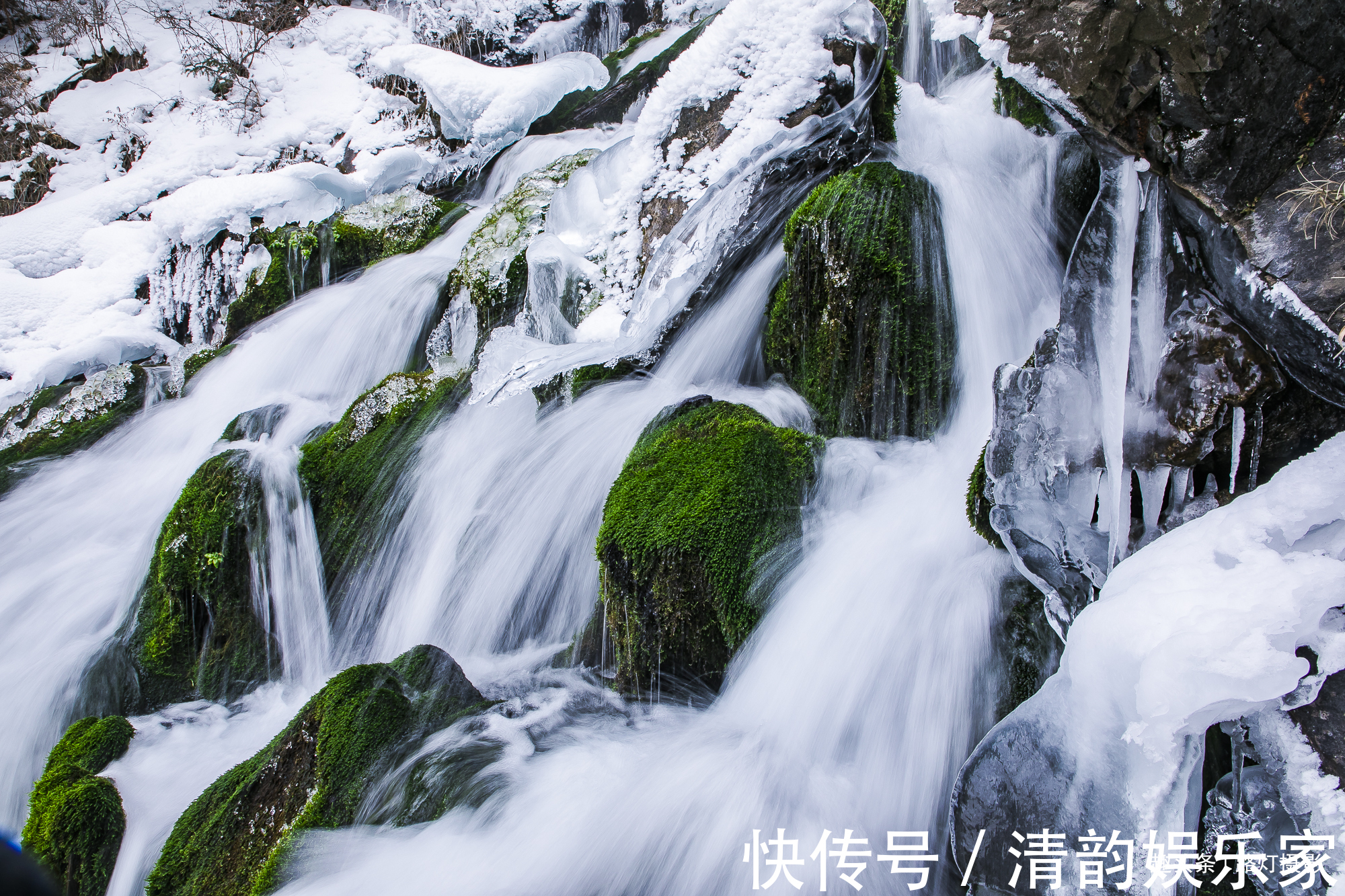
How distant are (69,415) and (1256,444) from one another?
825 cm

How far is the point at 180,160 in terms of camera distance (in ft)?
31.4

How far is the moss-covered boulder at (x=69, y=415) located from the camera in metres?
6.32

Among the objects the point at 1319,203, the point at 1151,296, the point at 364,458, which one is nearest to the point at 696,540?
the point at 1151,296

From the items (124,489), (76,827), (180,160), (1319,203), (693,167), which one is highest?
(180,160)

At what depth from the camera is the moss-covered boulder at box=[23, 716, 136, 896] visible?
3035 millimetres

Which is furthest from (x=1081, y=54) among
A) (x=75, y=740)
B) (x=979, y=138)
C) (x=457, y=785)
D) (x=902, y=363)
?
(x=75, y=740)

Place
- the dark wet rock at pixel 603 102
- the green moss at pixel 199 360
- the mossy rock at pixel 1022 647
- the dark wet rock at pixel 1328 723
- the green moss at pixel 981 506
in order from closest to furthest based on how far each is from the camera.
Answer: the dark wet rock at pixel 1328 723
the mossy rock at pixel 1022 647
the green moss at pixel 981 506
the green moss at pixel 199 360
the dark wet rock at pixel 603 102

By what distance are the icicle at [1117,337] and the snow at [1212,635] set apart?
268mm

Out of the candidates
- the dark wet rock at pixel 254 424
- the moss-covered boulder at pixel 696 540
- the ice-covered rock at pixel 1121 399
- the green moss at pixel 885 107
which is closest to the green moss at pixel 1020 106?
the green moss at pixel 885 107

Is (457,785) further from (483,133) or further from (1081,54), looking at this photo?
(483,133)

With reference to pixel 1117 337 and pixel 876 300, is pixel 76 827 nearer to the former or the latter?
pixel 876 300

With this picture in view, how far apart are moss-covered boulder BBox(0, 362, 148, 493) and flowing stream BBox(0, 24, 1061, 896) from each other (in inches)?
11.6

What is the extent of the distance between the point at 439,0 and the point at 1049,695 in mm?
12203

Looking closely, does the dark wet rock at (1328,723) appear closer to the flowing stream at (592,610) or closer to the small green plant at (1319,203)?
the flowing stream at (592,610)
